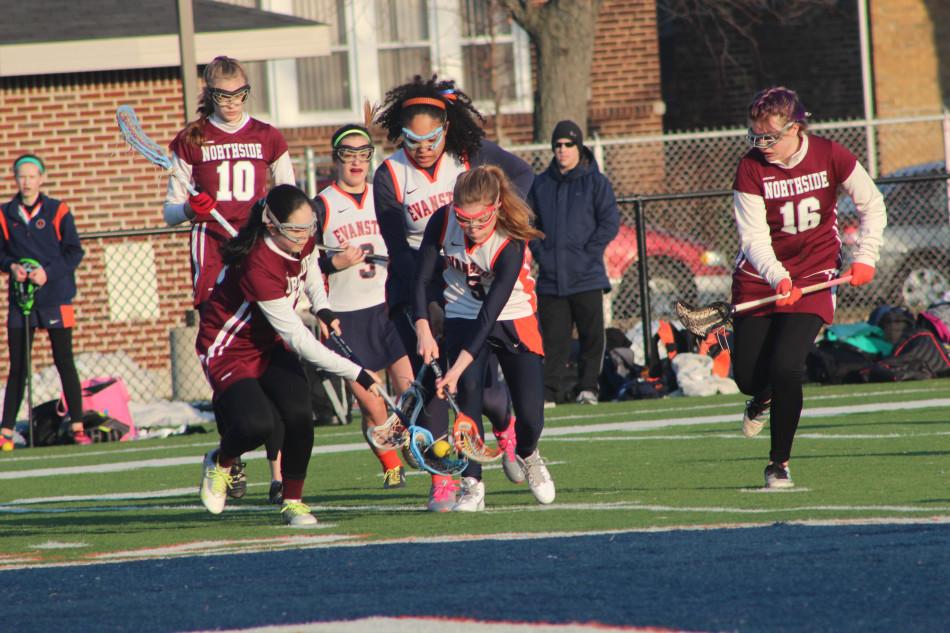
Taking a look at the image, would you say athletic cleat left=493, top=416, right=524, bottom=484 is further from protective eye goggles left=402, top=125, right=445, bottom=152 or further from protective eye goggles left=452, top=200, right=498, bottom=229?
protective eye goggles left=402, top=125, right=445, bottom=152

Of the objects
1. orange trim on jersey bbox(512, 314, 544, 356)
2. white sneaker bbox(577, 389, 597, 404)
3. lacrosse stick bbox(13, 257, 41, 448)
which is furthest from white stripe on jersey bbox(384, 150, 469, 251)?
white sneaker bbox(577, 389, 597, 404)

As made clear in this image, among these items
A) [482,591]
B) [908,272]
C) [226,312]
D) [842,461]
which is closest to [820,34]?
[908,272]

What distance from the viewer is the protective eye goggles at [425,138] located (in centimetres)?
796

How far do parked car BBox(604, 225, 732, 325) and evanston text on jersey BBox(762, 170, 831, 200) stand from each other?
9.74 meters

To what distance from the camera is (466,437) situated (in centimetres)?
741

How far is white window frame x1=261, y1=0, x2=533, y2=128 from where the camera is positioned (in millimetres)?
23766

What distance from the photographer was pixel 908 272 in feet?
58.4

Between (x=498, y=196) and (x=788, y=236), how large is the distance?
4.97 ft

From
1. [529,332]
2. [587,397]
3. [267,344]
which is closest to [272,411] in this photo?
[267,344]

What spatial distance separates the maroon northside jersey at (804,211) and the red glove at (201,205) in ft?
8.83

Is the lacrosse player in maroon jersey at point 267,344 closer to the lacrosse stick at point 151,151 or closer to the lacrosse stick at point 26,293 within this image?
the lacrosse stick at point 151,151

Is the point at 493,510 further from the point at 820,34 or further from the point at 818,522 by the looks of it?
the point at 820,34

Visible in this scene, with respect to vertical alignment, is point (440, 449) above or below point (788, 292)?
below

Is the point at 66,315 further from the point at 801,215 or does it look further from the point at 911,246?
the point at 911,246
